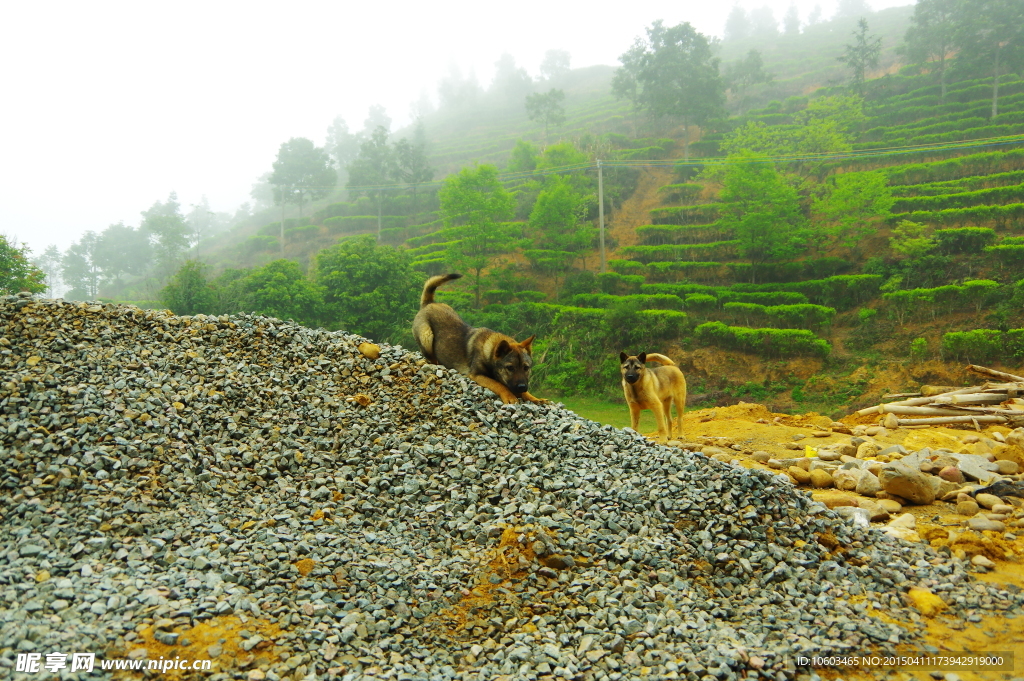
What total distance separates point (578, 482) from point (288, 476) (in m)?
3.25

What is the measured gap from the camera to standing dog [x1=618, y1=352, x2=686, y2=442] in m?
9.61

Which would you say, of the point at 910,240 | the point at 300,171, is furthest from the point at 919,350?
the point at 300,171

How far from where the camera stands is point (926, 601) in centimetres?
479

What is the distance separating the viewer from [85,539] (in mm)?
4828


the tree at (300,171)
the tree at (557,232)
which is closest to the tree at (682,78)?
the tree at (557,232)

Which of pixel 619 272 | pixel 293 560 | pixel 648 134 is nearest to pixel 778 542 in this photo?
pixel 293 560

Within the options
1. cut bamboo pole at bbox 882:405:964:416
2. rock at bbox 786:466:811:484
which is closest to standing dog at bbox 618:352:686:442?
rock at bbox 786:466:811:484

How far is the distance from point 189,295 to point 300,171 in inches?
1223

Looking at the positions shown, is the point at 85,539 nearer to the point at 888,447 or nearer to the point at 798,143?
the point at 888,447

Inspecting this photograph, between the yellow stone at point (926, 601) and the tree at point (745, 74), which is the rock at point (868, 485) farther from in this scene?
the tree at point (745, 74)

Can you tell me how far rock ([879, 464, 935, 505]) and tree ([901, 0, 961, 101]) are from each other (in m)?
41.1

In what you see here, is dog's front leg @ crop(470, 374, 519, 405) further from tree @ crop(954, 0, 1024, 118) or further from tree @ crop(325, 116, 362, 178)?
tree @ crop(325, 116, 362, 178)

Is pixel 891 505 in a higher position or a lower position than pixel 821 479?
higher

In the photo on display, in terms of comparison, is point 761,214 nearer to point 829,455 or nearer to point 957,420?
point 957,420
